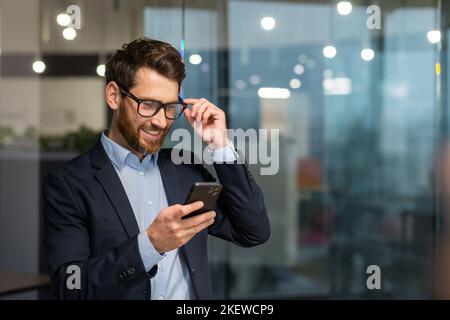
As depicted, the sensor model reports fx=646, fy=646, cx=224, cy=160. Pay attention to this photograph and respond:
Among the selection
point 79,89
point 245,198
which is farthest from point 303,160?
point 245,198

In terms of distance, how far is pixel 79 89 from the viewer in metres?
3.95

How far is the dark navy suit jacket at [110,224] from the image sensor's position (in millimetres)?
1391

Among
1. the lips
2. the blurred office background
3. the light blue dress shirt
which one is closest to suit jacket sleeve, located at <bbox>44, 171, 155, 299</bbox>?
the light blue dress shirt

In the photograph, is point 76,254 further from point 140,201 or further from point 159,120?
point 159,120

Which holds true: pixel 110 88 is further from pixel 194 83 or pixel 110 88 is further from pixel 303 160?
pixel 303 160

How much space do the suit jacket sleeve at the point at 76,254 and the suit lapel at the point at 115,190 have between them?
0.08 meters

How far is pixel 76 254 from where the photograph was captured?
1432mm

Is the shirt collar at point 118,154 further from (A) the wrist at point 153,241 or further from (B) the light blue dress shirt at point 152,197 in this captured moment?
(A) the wrist at point 153,241

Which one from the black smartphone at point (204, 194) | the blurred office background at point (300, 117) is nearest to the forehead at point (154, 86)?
the black smartphone at point (204, 194)

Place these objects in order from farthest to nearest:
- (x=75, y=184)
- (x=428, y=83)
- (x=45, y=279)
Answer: (x=428, y=83)
(x=45, y=279)
(x=75, y=184)

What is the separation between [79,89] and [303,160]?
4.96 feet

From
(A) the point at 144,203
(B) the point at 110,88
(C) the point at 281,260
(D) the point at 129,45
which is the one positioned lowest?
(C) the point at 281,260

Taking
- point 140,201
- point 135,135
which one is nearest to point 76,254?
point 140,201

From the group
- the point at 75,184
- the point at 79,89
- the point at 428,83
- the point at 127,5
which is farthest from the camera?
the point at 428,83
